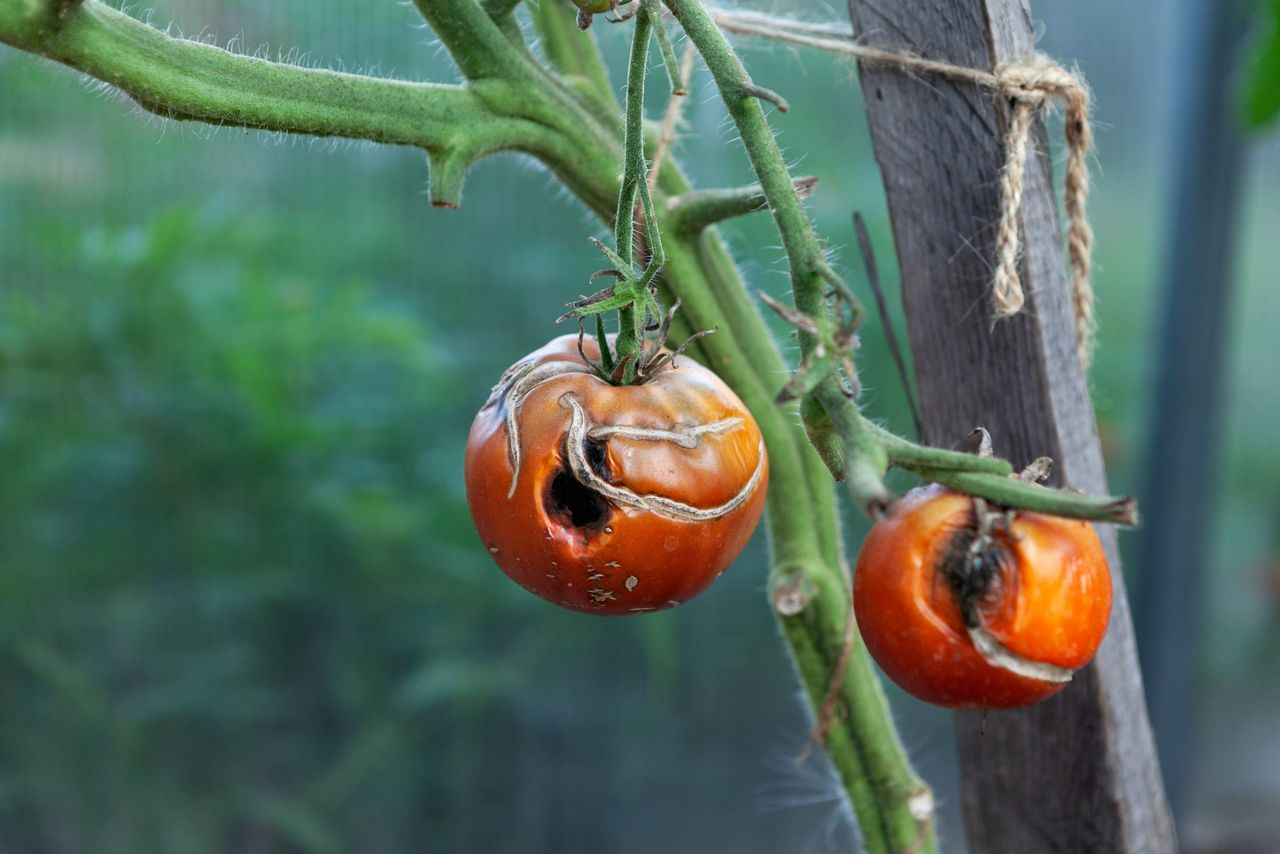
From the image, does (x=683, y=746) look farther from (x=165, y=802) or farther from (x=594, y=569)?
(x=594, y=569)

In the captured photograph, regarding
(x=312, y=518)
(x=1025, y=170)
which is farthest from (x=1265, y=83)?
(x=312, y=518)

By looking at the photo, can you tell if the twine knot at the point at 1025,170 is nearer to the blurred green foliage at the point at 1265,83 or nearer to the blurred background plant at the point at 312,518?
the blurred green foliage at the point at 1265,83

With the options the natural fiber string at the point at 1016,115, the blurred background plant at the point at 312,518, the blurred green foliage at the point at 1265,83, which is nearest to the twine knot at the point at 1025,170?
the natural fiber string at the point at 1016,115

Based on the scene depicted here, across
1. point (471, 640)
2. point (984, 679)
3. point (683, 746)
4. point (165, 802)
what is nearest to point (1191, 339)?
point (683, 746)

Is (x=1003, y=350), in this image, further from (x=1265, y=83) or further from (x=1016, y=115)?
(x=1265, y=83)

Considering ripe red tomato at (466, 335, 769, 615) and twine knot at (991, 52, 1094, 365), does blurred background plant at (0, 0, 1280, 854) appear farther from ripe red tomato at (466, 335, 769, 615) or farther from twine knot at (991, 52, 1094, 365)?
ripe red tomato at (466, 335, 769, 615)

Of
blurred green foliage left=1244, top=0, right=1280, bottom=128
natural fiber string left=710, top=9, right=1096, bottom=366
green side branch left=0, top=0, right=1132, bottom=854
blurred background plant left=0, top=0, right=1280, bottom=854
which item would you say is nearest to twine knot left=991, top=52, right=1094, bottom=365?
natural fiber string left=710, top=9, right=1096, bottom=366
